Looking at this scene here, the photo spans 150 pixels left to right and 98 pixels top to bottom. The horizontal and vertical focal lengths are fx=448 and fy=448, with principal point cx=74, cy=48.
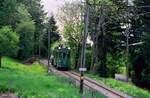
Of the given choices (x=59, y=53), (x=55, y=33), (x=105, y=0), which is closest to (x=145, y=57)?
(x=105, y=0)

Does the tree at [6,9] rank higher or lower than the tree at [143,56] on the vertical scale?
higher

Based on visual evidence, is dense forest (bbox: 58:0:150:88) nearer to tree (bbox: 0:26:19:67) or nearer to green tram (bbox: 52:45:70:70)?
green tram (bbox: 52:45:70:70)

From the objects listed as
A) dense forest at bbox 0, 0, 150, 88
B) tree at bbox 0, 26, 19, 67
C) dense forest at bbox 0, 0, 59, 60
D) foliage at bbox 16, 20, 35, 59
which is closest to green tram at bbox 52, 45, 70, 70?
dense forest at bbox 0, 0, 150, 88

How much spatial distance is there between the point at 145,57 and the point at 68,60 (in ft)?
74.5

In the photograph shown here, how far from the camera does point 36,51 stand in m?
137

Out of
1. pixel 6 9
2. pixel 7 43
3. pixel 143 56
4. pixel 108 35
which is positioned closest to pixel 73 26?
pixel 108 35

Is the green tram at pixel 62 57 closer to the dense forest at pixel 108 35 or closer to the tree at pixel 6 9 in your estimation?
the dense forest at pixel 108 35

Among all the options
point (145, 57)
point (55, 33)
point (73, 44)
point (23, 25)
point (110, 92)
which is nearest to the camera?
point (110, 92)

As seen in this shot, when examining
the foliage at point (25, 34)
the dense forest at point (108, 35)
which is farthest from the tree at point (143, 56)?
the foliage at point (25, 34)

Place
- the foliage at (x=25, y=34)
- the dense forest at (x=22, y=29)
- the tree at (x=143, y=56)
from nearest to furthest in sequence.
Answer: the tree at (x=143, y=56) < the dense forest at (x=22, y=29) < the foliage at (x=25, y=34)

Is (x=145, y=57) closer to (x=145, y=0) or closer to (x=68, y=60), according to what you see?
(x=145, y=0)

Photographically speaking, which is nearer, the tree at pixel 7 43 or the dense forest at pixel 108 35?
the dense forest at pixel 108 35

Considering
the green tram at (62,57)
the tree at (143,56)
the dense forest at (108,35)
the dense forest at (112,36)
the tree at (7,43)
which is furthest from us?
the green tram at (62,57)

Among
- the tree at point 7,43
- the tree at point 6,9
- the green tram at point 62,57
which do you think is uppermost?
the tree at point 6,9
